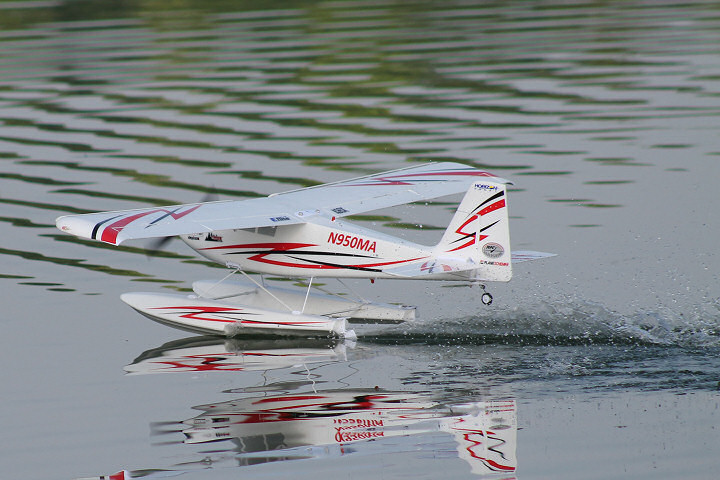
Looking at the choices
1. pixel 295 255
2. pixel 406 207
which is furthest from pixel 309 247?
pixel 406 207

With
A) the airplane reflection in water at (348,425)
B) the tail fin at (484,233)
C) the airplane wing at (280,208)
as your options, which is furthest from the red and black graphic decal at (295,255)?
the airplane reflection in water at (348,425)


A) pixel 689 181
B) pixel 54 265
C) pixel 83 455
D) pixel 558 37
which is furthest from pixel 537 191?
pixel 558 37

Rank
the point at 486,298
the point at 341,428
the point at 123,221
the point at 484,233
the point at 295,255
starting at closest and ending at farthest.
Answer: the point at 341,428 < the point at 484,233 < the point at 123,221 < the point at 486,298 < the point at 295,255

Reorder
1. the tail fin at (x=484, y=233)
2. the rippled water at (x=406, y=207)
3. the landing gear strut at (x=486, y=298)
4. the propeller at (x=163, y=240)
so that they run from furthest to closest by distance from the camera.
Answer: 1. the propeller at (x=163, y=240)
2. the landing gear strut at (x=486, y=298)
3. the tail fin at (x=484, y=233)
4. the rippled water at (x=406, y=207)

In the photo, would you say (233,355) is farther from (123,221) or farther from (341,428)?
(341,428)

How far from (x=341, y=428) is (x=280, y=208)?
4.63 m

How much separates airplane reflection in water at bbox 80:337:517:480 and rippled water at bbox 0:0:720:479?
84 millimetres

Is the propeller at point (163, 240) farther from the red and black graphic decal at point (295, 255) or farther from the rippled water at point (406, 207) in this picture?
the rippled water at point (406, 207)

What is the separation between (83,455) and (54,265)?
330 inches

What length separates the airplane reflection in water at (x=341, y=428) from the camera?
11500mm

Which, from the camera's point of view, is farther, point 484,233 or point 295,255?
point 295,255

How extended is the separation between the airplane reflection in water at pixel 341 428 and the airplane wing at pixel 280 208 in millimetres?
2530

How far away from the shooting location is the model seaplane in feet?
49.5

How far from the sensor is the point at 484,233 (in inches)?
594
